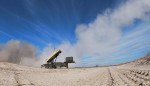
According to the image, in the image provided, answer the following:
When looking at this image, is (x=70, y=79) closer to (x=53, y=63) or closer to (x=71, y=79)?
(x=71, y=79)

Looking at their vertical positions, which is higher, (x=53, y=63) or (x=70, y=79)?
Answer: (x=53, y=63)

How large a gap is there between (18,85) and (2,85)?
3.49 ft

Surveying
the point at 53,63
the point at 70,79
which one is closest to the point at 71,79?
the point at 70,79

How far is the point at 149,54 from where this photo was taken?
5019 cm

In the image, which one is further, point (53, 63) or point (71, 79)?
point (53, 63)

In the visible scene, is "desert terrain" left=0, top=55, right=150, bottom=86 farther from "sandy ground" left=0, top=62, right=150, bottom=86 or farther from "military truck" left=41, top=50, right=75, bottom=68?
"military truck" left=41, top=50, right=75, bottom=68

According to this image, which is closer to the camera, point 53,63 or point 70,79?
point 70,79

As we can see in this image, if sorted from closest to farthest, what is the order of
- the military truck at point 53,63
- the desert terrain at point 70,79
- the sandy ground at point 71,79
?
1. the sandy ground at point 71,79
2. the desert terrain at point 70,79
3. the military truck at point 53,63

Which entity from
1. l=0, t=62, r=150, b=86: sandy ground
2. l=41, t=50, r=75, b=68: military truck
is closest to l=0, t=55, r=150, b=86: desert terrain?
l=0, t=62, r=150, b=86: sandy ground

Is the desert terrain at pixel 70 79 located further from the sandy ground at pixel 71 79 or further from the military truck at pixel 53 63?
the military truck at pixel 53 63

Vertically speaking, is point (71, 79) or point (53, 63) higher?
point (53, 63)

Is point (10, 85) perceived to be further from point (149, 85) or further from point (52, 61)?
point (52, 61)

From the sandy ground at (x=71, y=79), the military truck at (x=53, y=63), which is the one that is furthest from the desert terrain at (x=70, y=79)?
the military truck at (x=53, y=63)

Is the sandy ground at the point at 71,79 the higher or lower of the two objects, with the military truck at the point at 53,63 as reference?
lower
